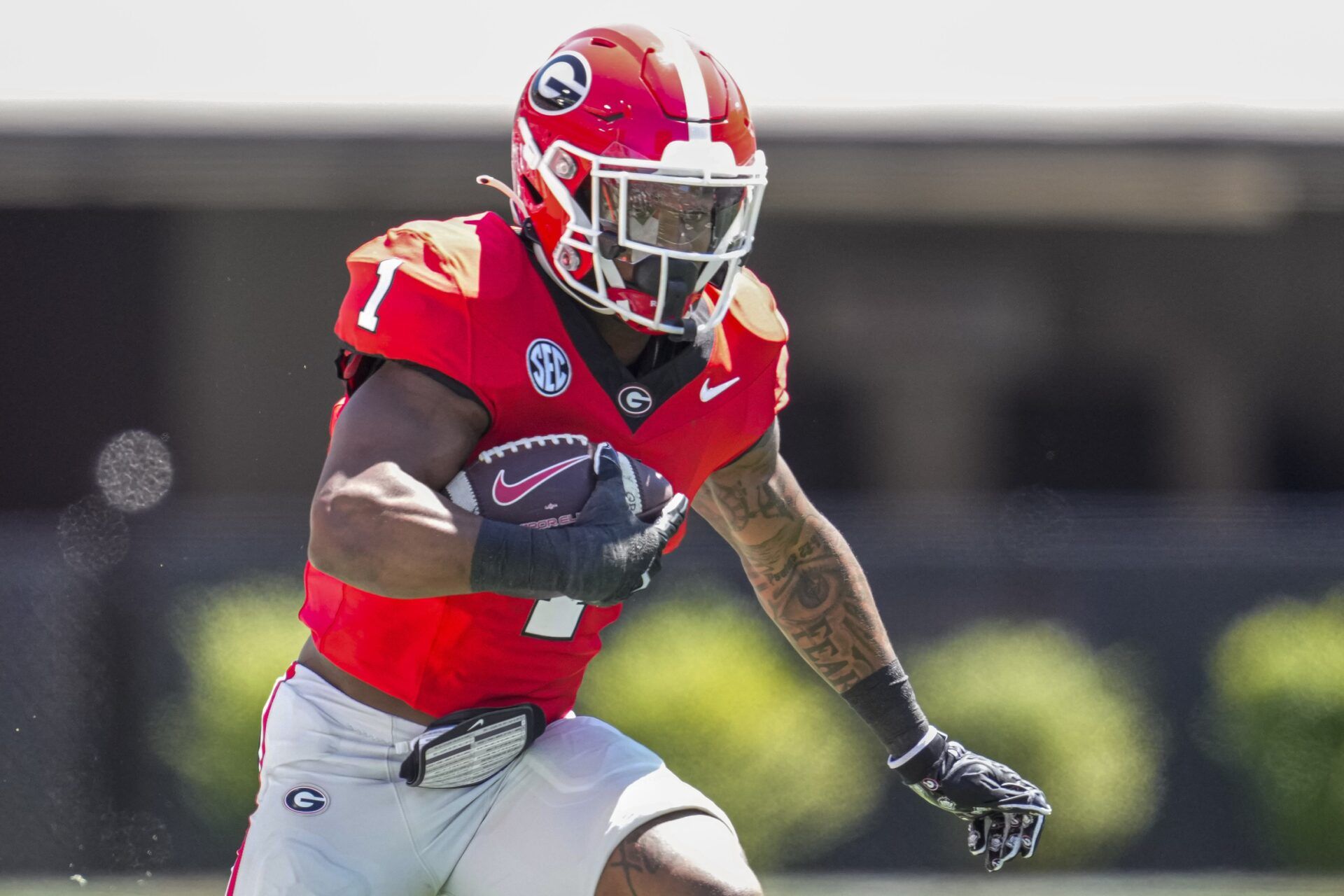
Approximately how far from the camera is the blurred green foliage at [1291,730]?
5992 mm

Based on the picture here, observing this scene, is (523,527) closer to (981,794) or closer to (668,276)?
(668,276)

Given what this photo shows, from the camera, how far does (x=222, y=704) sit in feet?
19.2

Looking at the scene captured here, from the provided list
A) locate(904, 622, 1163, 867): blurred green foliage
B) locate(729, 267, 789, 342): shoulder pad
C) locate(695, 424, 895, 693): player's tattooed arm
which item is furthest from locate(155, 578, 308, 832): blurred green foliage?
locate(729, 267, 789, 342): shoulder pad

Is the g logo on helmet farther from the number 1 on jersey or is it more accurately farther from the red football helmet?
the number 1 on jersey

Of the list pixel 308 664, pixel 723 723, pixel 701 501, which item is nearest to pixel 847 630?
pixel 701 501

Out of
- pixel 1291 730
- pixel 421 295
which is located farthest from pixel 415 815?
pixel 1291 730

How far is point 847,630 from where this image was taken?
3037 mm

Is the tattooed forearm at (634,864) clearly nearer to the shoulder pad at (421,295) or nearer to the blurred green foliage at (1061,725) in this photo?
the shoulder pad at (421,295)

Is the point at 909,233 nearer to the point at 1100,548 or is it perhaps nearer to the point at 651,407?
the point at 1100,548

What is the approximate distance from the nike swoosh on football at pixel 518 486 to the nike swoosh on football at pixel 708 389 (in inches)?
17.1

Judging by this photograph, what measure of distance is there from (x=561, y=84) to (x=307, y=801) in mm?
1250

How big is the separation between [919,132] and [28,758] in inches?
201

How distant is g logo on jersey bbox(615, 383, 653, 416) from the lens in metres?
2.53

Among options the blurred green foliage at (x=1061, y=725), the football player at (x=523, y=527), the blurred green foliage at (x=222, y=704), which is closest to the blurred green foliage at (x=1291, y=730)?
the blurred green foliage at (x=1061, y=725)
